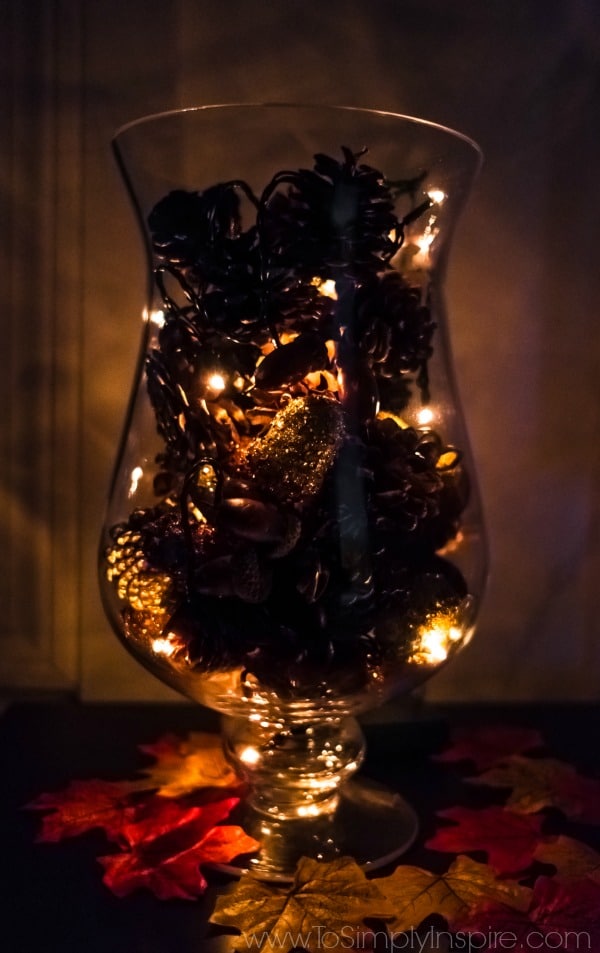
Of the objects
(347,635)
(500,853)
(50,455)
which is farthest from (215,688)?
(50,455)

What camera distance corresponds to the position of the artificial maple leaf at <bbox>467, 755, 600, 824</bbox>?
637 mm

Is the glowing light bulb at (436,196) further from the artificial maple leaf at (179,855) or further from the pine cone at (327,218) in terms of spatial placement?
the artificial maple leaf at (179,855)

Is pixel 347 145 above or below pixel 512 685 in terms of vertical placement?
above

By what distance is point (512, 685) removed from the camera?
87 centimetres

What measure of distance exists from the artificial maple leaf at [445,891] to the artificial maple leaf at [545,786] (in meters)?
0.11

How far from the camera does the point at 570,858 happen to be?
0.57 metres

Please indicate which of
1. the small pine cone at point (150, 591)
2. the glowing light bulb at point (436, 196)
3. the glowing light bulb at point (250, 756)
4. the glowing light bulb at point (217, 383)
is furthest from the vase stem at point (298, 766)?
the glowing light bulb at point (436, 196)

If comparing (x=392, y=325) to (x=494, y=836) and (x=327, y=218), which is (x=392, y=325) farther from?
(x=494, y=836)

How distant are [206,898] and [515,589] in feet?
1.50

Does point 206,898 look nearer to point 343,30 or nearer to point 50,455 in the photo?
point 50,455

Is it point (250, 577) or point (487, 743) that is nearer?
point (250, 577)

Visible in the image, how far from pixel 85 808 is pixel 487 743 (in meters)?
0.35

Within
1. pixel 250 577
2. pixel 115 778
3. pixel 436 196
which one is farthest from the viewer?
pixel 115 778

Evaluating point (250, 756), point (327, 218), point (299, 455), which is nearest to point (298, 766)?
point (250, 756)
